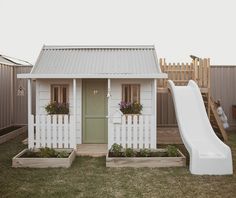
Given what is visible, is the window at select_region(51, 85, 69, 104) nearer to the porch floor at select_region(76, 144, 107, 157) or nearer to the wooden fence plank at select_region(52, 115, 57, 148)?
the wooden fence plank at select_region(52, 115, 57, 148)

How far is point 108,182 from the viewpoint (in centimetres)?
641

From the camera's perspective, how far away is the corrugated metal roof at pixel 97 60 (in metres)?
9.99

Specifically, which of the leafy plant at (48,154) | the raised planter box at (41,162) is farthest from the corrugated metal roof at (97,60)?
the raised planter box at (41,162)

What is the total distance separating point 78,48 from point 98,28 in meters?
7.81

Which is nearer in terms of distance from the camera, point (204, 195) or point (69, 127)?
point (204, 195)

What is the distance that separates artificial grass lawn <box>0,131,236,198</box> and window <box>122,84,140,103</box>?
3.08 meters

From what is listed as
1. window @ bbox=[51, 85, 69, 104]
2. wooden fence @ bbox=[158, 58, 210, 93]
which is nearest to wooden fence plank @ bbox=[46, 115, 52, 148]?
window @ bbox=[51, 85, 69, 104]

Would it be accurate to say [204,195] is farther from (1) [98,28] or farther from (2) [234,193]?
(1) [98,28]

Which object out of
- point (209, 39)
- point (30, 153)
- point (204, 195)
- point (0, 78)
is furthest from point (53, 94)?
point (209, 39)

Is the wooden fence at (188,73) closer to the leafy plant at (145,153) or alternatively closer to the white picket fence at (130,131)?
the white picket fence at (130,131)

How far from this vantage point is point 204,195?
18.6 ft

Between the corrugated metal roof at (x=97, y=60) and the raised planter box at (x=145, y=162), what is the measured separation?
299cm

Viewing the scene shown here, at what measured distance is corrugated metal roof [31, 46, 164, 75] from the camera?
9.99 m

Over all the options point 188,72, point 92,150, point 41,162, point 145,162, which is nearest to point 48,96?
point 92,150
